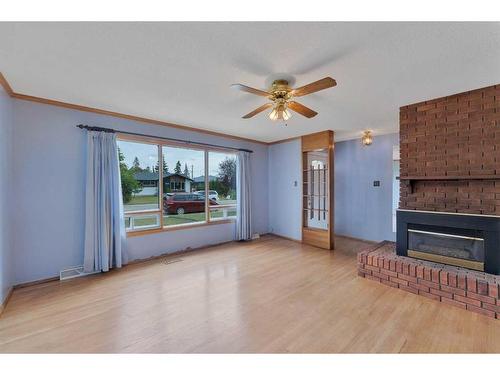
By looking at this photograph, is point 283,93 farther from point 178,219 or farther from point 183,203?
point 178,219

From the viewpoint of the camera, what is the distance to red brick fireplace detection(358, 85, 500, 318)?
243 cm

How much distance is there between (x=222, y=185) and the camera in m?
5.18

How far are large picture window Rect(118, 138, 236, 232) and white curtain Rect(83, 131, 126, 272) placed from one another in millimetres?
289

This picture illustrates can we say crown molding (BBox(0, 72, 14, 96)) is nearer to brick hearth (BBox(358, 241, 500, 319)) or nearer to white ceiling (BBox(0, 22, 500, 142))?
white ceiling (BBox(0, 22, 500, 142))

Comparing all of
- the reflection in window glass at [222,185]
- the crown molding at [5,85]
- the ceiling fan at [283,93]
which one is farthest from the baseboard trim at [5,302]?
the ceiling fan at [283,93]

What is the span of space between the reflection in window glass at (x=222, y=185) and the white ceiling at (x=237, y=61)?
6.52 ft

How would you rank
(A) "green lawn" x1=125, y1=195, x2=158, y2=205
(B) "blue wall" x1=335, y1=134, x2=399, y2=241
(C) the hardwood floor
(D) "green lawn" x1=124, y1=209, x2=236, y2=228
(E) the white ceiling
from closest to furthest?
(E) the white ceiling → (C) the hardwood floor → (A) "green lawn" x1=125, y1=195, x2=158, y2=205 → (D) "green lawn" x1=124, y1=209, x2=236, y2=228 → (B) "blue wall" x1=335, y1=134, x2=399, y2=241

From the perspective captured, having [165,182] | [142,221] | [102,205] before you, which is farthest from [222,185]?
[102,205]

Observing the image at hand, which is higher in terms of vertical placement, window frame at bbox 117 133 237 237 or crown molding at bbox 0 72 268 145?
crown molding at bbox 0 72 268 145

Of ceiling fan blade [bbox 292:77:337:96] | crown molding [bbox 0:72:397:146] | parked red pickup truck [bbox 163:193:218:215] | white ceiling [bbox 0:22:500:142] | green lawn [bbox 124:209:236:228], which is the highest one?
crown molding [bbox 0:72:397:146]

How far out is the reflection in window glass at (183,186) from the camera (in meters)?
4.25

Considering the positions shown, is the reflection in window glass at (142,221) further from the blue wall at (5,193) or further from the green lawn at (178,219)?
the blue wall at (5,193)

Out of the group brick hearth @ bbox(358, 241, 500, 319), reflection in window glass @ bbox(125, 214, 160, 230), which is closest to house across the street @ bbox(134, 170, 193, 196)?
reflection in window glass @ bbox(125, 214, 160, 230)

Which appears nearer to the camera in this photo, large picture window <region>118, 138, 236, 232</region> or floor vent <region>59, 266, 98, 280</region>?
floor vent <region>59, 266, 98, 280</region>
